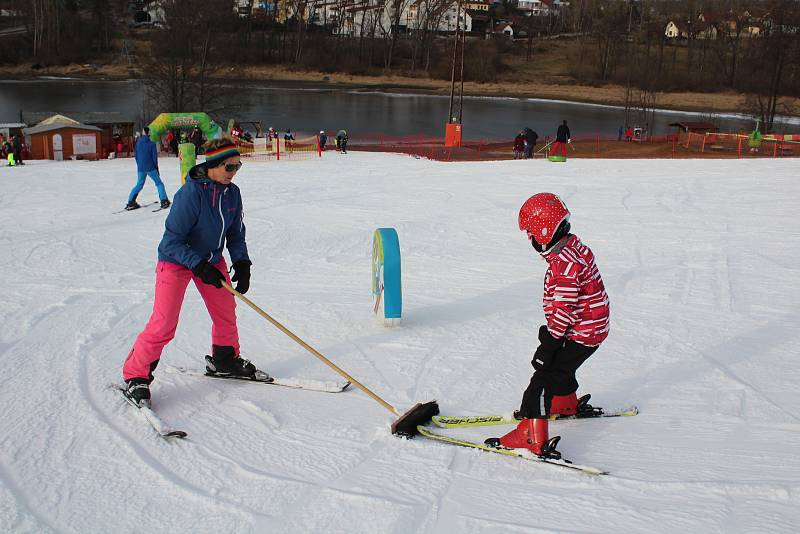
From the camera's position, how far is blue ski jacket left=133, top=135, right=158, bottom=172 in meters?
11.5

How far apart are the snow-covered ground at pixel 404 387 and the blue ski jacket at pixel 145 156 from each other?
5.11 feet

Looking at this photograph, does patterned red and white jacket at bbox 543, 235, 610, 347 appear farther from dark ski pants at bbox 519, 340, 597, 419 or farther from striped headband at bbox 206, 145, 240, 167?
striped headband at bbox 206, 145, 240, 167

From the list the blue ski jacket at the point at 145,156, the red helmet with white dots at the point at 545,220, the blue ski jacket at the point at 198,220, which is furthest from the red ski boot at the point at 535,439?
the blue ski jacket at the point at 145,156

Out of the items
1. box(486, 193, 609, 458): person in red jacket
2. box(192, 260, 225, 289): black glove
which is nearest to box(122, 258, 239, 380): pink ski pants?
box(192, 260, 225, 289): black glove

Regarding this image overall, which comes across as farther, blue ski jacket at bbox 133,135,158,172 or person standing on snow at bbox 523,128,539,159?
person standing on snow at bbox 523,128,539,159

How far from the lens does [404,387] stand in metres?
4.53

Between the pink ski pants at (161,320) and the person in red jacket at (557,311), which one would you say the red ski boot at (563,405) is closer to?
the person in red jacket at (557,311)

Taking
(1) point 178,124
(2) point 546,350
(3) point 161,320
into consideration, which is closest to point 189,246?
(3) point 161,320

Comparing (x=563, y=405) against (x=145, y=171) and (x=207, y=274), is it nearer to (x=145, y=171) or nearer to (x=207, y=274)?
(x=207, y=274)

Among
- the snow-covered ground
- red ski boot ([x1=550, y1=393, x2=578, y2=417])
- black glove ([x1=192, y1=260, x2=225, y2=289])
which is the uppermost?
black glove ([x1=192, y1=260, x2=225, y2=289])

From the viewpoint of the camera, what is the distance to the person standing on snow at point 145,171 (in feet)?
37.0

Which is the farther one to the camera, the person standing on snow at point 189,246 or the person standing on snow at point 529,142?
the person standing on snow at point 529,142

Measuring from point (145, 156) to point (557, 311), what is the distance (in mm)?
9716

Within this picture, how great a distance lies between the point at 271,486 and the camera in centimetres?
330
